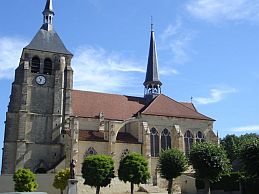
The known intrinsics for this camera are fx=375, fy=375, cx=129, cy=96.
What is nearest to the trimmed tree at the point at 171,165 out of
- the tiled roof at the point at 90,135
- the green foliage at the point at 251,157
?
the green foliage at the point at 251,157

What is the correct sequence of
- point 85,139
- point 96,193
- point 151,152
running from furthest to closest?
point 151,152 < point 85,139 < point 96,193

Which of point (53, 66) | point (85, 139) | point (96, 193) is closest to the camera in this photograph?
point (96, 193)

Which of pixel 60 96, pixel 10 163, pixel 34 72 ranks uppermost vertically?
pixel 34 72

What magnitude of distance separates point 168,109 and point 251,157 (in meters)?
18.0

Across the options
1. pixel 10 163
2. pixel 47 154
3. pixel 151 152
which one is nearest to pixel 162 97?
pixel 151 152

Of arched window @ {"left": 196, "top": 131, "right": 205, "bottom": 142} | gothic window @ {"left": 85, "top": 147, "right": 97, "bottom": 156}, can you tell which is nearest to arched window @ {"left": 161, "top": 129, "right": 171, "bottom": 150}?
arched window @ {"left": 196, "top": 131, "right": 205, "bottom": 142}

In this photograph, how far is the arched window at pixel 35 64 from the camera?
49.0 m

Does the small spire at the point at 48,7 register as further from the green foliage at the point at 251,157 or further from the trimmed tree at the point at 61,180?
the green foliage at the point at 251,157

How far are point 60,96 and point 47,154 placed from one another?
24.7 feet

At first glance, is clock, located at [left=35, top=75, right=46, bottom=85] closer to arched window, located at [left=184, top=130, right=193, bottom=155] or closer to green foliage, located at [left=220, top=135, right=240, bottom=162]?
arched window, located at [left=184, top=130, right=193, bottom=155]

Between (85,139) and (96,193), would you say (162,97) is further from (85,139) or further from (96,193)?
(96,193)

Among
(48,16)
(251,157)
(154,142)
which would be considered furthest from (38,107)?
(251,157)

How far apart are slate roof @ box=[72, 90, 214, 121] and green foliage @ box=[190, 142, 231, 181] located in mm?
12906

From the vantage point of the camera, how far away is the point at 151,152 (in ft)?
151
